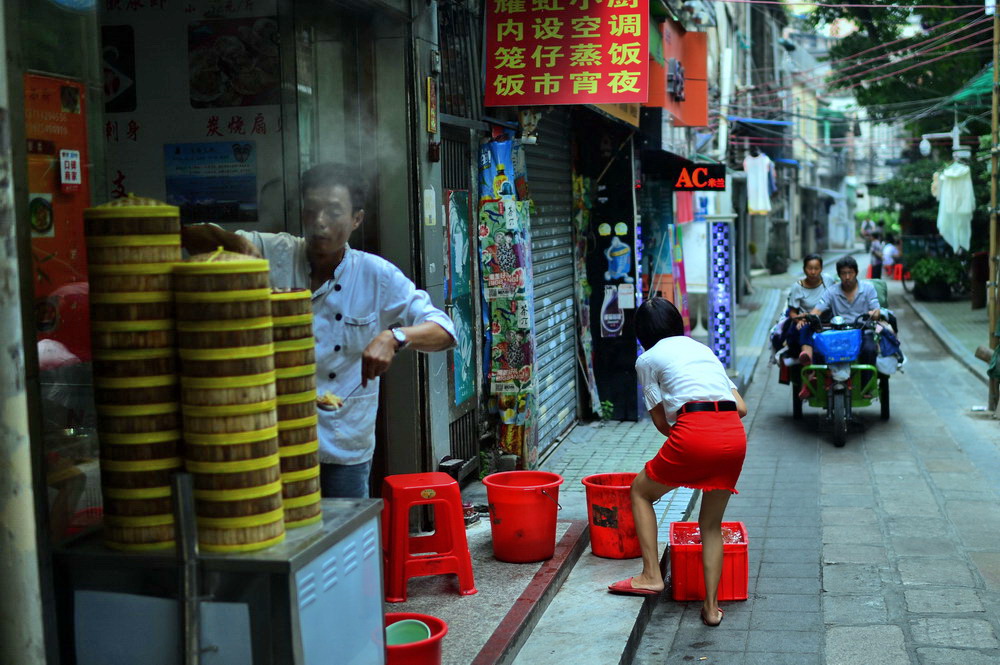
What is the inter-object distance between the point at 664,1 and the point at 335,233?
7.91 meters

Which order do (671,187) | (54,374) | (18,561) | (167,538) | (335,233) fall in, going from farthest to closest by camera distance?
1. (671,187)
2. (335,233)
3. (54,374)
4. (167,538)
5. (18,561)

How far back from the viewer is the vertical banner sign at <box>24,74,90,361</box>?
11.0ft

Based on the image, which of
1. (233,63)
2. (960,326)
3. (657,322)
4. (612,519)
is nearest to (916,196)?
(960,326)

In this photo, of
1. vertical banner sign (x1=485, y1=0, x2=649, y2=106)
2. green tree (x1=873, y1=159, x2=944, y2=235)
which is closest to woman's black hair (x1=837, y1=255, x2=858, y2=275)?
vertical banner sign (x1=485, y1=0, x2=649, y2=106)

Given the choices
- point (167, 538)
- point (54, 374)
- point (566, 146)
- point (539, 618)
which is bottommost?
point (539, 618)

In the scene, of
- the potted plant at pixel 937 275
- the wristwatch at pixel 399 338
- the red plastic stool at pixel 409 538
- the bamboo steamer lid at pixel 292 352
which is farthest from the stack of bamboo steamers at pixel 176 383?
the potted plant at pixel 937 275

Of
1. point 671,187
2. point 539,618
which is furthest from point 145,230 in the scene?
point 671,187

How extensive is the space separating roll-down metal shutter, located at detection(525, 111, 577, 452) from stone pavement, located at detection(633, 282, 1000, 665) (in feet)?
6.15

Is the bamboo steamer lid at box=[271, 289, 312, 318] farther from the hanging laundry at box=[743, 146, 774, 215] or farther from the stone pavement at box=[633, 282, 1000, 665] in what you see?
the hanging laundry at box=[743, 146, 774, 215]

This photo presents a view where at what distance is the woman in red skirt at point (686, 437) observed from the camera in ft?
18.1

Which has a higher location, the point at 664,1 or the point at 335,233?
the point at 664,1

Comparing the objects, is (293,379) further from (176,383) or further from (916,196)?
(916,196)

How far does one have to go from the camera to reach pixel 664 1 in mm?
11258

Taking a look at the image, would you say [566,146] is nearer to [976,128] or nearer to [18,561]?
[18,561]
